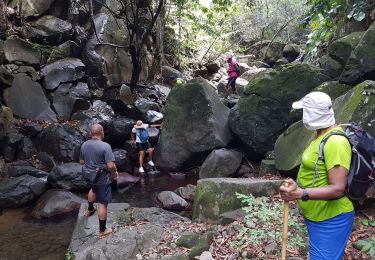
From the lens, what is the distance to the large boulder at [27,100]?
12680 mm

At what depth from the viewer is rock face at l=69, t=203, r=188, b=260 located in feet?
16.8

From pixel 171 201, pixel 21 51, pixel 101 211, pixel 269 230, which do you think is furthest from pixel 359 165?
pixel 21 51

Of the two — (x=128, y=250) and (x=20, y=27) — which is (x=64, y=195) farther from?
(x=20, y=27)

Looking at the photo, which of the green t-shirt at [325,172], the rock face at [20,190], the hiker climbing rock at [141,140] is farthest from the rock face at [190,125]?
the green t-shirt at [325,172]

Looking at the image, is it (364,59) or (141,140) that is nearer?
(364,59)

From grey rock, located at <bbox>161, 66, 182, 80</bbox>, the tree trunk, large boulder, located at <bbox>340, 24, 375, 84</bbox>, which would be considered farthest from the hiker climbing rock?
grey rock, located at <bbox>161, 66, 182, 80</bbox>

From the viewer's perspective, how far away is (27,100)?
42.8 feet

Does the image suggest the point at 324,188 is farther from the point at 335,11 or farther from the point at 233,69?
the point at 233,69

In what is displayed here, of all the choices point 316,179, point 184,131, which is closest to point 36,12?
point 184,131

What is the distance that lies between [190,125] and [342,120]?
18.6 feet

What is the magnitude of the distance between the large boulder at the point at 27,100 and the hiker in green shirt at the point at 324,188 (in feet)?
39.7

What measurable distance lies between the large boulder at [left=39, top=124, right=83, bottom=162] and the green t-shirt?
9.68m

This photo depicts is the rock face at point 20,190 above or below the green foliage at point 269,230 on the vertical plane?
below

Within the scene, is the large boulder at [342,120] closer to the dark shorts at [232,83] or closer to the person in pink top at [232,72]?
the person in pink top at [232,72]
